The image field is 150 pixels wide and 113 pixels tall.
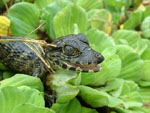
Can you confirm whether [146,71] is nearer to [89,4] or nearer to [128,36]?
[128,36]


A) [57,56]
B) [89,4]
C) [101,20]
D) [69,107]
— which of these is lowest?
[69,107]

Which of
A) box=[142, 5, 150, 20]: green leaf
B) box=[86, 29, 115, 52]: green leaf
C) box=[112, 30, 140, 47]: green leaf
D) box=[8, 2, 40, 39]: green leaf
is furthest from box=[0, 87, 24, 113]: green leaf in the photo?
box=[142, 5, 150, 20]: green leaf

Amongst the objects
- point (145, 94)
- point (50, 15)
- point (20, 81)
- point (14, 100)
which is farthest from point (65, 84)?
point (145, 94)

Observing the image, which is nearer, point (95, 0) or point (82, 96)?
point (82, 96)

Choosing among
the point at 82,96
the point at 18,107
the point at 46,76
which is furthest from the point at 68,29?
the point at 18,107

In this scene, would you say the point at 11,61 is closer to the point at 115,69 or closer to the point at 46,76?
the point at 46,76

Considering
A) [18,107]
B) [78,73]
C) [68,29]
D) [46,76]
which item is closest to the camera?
[18,107]

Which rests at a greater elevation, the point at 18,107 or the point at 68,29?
the point at 68,29
